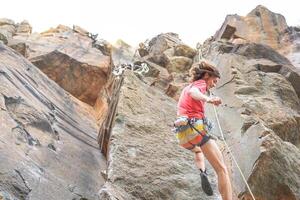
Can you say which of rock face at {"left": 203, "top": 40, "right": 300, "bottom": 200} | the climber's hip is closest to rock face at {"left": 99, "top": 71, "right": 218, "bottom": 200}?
rock face at {"left": 203, "top": 40, "right": 300, "bottom": 200}

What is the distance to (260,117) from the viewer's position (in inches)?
441

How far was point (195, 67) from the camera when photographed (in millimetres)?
7906

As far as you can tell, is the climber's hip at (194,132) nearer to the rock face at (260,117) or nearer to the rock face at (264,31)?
the rock face at (260,117)

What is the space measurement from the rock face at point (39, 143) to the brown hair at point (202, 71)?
11.6 ft

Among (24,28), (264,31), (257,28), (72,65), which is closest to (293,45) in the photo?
(264,31)

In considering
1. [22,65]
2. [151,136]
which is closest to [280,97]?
[151,136]

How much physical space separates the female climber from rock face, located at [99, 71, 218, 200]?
4.11 feet

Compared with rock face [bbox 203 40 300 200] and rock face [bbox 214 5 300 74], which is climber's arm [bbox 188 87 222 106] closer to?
rock face [bbox 203 40 300 200]

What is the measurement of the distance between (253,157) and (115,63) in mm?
13017

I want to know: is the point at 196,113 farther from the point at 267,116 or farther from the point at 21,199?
the point at 267,116

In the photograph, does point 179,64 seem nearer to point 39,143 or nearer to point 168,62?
point 168,62

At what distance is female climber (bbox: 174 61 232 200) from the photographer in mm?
7129

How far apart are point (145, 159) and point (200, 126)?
2.43m

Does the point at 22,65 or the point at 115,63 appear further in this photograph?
the point at 115,63
